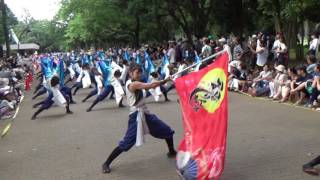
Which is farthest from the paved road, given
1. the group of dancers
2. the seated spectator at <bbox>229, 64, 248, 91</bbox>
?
the seated spectator at <bbox>229, 64, 248, 91</bbox>

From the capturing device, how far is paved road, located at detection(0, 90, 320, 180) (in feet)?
26.7

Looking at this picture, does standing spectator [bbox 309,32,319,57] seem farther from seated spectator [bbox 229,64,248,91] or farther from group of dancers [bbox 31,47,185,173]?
group of dancers [bbox 31,47,185,173]

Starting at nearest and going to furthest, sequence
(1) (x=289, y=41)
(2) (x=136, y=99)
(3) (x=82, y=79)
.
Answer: (2) (x=136, y=99) → (3) (x=82, y=79) → (1) (x=289, y=41)

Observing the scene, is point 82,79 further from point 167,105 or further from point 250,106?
point 250,106

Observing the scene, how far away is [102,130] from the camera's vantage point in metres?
12.5

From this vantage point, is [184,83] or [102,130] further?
[102,130]

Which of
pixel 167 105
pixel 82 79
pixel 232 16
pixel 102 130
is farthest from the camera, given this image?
pixel 232 16

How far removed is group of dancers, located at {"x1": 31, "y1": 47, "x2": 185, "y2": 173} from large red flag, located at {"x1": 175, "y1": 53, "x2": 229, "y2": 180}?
505mm

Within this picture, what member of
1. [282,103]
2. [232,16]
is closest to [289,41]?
[232,16]

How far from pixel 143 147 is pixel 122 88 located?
721 centimetres

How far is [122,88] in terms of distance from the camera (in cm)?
1716

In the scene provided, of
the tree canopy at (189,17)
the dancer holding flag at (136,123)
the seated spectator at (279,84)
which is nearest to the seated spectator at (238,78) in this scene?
the seated spectator at (279,84)

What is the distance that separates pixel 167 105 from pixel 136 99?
27.1 ft

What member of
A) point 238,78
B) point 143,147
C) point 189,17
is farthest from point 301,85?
point 189,17
